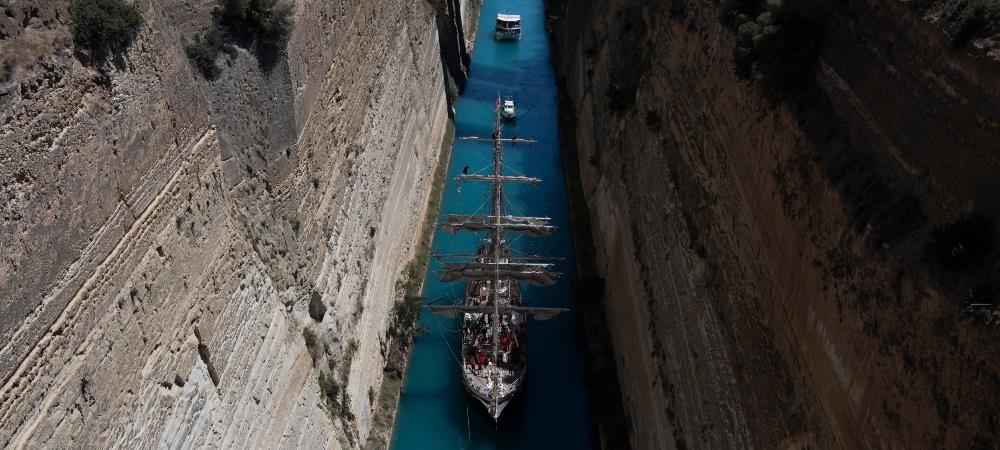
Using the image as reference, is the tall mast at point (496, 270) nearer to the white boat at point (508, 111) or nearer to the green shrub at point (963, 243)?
the white boat at point (508, 111)

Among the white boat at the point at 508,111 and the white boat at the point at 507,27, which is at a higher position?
the white boat at the point at 508,111

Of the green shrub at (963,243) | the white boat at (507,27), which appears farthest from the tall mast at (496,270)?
the white boat at (507,27)

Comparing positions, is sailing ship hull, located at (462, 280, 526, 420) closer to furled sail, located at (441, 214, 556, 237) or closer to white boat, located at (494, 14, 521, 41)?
furled sail, located at (441, 214, 556, 237)

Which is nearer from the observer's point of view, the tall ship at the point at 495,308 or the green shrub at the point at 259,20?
the green shrub at the point at 259,20

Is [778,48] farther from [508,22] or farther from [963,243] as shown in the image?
[508,22]

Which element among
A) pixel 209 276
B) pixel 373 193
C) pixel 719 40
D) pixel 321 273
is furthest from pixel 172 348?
pixel 719 40

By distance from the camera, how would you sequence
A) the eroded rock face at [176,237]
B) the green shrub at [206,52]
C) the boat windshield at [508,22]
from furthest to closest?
1. the boat windshield at [508,22]
2. the green shrub at [206,52]
3. the eroded rock face at [176,237]

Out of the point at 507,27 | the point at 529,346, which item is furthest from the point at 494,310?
the point at 507,27
